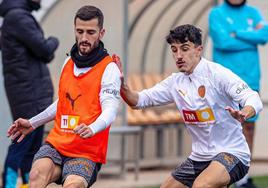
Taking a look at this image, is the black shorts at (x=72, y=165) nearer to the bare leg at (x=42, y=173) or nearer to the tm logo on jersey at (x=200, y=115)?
the bare leg at (x=42, y=173)

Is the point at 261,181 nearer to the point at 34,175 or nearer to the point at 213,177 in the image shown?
the point at 213,177

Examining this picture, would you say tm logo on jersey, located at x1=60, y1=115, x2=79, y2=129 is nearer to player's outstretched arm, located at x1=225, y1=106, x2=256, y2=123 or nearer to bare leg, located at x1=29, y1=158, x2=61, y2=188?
bare leg, located at x1=29, y1=158, x2=61, y2=188

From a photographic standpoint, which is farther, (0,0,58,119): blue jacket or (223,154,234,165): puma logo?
(0,0,58,119): blue jacket

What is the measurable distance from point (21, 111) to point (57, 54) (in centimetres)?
269

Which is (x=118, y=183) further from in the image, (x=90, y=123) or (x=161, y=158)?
(x=90, y=123)

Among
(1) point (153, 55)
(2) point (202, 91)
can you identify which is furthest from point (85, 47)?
(1) point (153, 55)

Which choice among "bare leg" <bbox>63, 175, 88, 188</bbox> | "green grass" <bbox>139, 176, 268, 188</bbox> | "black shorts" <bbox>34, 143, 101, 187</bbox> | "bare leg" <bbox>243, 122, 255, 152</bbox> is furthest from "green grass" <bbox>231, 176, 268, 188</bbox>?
"bare leg" <bbox>63, 175, 88, 188</bbox>

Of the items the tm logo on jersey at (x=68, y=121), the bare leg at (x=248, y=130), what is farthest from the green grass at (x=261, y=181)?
the tm logo on jersey at (x=68, y=121)

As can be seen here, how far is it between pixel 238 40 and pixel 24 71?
225 cm

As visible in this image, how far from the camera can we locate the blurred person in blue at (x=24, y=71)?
10680mm

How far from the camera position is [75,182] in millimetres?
8055

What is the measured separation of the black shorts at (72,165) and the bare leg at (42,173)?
0.19 feet

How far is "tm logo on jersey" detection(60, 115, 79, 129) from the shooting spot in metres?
8.32

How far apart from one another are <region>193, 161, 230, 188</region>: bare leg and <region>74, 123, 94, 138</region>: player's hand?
0.94 m
